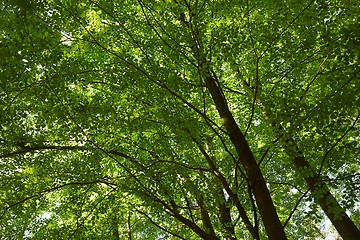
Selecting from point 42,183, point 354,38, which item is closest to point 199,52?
point 354,38

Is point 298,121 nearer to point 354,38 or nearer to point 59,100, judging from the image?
point 354,38

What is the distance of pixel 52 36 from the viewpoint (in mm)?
4281

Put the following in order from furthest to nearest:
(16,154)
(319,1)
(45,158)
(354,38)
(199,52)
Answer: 1. (45,158)
2. (16,154)
3. (199,52)
4. (319,1)
5. (354,38)

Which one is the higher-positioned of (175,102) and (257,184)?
(175,102)

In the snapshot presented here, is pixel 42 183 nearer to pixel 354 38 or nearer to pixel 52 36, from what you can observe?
pixel 52 36

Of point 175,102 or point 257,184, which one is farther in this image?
point 175,102

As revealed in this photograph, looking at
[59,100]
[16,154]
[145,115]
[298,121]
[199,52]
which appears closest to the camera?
[298,121]

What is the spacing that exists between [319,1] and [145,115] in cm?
284

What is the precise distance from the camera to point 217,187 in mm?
5051

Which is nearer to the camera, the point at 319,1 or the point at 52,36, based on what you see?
the point at 319,1

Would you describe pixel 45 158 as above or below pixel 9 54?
above

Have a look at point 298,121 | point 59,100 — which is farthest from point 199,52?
point 59,100

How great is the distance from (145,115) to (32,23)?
6.68 feet

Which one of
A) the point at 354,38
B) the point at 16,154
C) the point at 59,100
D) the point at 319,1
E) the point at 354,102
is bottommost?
the point at 354,102
